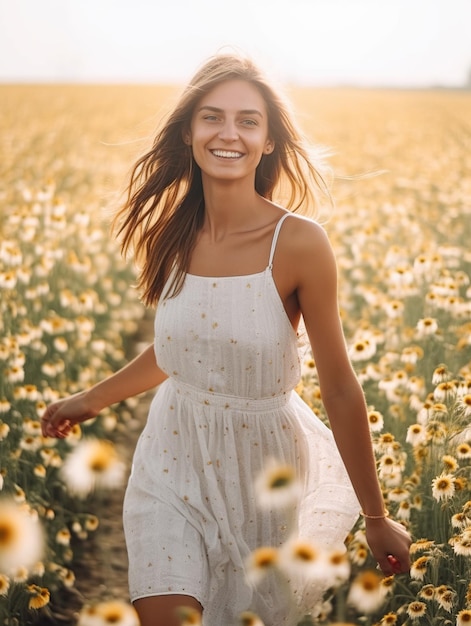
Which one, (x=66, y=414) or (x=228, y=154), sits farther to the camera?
(x=66, y=414)

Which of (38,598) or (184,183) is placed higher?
(184,183)

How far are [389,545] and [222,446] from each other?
0.52 m

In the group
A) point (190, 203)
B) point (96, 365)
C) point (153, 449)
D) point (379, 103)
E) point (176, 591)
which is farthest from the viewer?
point (379, 103)

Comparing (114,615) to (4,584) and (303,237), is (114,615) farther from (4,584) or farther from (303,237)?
(4,584)

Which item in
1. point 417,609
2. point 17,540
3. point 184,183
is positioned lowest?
point 417,609

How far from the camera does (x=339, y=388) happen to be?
2236 mm

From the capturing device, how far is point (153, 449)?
248 cm

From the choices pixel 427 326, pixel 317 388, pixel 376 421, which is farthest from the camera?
pixel 427 326

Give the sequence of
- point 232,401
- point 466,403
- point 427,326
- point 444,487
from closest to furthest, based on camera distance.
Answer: point 232,401, point 444,487, point 466,403, point 427,326

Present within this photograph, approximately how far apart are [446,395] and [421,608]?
2.66 feet

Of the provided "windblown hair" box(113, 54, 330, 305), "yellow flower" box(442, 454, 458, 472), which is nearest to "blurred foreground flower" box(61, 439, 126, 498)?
"windblown hair" box(113, 54, 330, 305)

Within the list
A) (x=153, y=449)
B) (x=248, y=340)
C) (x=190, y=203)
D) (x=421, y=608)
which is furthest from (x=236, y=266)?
(x=421, y=608)

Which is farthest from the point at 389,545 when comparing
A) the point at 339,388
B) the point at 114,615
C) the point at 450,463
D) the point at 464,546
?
the point at 114,615

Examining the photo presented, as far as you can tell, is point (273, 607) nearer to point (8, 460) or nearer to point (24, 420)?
point (8, 460)
